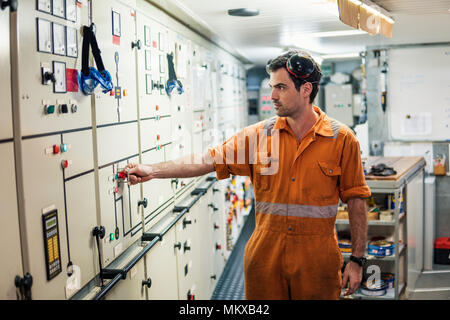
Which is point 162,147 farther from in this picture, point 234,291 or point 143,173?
point 234,291

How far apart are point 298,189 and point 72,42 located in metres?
1.31

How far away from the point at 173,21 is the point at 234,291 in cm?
308

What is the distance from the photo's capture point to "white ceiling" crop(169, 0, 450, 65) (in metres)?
3.45

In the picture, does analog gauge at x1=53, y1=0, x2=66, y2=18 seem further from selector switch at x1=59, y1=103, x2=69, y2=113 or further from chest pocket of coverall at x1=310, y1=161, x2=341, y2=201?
chest pocket of coverall at x1=310, y1=161, x2=341, y2=201

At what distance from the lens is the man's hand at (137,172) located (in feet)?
7.98

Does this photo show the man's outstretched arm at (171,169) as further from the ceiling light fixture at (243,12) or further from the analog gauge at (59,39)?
the ceiling light fixture at (243,12)

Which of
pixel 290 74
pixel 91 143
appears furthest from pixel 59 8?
pixel 290 74

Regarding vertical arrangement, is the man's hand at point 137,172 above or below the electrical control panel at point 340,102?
below

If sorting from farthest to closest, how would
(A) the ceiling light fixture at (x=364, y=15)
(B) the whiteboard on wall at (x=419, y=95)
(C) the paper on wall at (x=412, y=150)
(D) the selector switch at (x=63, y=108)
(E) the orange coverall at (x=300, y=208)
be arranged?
(C) the paper on wall at (x=412, y=150) → (B) the whiteboard on wall at (x=419, y=95) → (A) the ceiling light fixture at (x=364, y=15) → (E) the orange coverall at (x=300, y=208) → (D) the selector switch at (x=63, y=108)

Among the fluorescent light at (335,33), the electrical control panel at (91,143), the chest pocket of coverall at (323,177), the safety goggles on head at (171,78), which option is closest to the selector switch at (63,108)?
the electrical control panel at (91,143)

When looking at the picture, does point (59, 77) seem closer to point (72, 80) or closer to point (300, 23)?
point (72, 80)

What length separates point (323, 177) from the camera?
2424 mm

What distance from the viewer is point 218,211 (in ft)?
18.0

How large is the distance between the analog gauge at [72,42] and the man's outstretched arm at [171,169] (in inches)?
27.8
